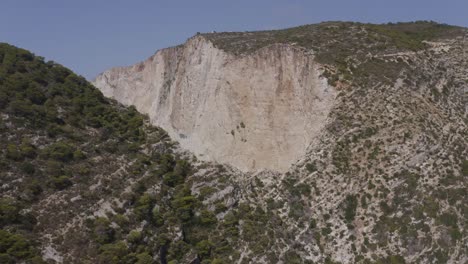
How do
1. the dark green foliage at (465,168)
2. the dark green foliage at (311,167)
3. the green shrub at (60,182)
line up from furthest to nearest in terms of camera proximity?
the dark green foliage at (311,167), the dark green foliage at (465,168), the green shrub at (60,182)

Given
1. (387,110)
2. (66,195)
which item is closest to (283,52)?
(387,110)

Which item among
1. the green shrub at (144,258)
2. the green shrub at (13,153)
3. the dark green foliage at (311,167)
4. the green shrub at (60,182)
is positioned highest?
the green shrub at (13,153)

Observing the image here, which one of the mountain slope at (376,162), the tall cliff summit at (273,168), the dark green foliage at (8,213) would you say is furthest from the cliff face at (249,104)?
the dark green foliage at (8,213)

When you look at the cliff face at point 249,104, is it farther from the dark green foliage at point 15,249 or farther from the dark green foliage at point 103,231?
the dark green foliage at point 15,249

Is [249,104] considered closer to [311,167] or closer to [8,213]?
[311,167]

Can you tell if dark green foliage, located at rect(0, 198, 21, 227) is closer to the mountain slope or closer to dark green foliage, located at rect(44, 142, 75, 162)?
dark green foliage, located at rect(44, 142, 75, 162)

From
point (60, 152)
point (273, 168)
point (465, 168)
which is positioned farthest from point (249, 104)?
point (60, 152)
